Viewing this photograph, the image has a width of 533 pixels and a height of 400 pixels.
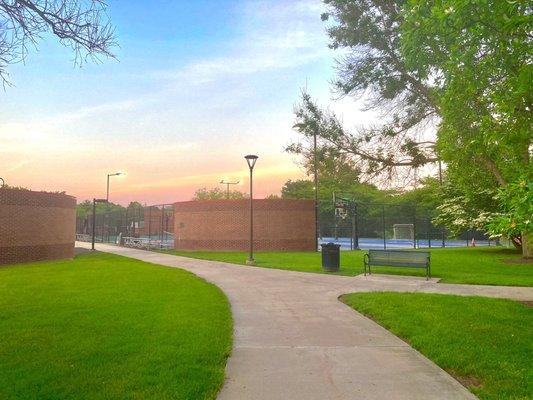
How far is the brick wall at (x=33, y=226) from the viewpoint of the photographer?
18.2 meters

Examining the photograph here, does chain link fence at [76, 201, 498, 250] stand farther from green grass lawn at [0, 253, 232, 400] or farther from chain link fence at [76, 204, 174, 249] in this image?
green grass lawn at [0, 253, 232, 400]

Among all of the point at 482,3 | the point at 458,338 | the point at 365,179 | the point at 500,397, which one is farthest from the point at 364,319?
the point at 365,179

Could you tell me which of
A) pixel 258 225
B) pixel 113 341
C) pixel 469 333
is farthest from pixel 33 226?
pixel 469 333

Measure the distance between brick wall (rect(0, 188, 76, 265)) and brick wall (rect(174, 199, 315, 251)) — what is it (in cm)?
889

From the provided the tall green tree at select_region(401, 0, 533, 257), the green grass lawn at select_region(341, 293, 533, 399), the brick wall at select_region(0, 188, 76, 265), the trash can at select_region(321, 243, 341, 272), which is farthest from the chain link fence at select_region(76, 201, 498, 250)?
the green grass lawn at select_region(341, 293, 533, 399)

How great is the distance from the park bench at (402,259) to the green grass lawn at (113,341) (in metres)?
5.86

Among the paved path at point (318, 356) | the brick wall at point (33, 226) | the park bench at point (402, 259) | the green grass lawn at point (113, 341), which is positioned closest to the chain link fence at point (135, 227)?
the brick wall at point (33, 226)

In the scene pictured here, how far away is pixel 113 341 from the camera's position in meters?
5.88

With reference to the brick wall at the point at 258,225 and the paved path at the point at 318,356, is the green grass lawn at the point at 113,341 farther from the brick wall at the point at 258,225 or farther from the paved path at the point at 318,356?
the brick wall at the point at 258,225

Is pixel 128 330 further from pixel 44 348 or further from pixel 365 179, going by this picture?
pixel 365 179

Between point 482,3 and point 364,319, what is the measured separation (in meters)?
5.31

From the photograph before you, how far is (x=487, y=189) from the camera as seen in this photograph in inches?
865

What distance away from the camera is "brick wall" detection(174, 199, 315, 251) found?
2789 cm

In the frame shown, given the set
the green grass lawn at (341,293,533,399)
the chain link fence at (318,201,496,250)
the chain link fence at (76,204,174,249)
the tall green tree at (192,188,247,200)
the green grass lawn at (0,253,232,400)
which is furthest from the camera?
→ the tall green tree at (192,188,247,200)
